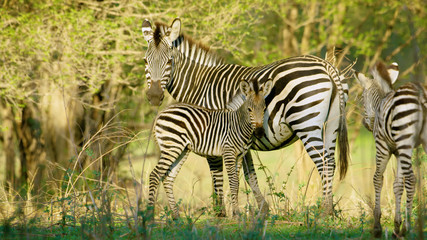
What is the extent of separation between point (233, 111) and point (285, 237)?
2.64 metres

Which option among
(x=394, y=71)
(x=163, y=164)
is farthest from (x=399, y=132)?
(x=163, y=164)

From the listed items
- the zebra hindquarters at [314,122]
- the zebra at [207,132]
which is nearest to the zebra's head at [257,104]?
the zebra at [207,132]

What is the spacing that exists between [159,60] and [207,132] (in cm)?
160

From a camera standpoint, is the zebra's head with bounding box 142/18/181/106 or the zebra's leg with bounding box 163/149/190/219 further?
the zebra's head with bounding box 142/18/181/106

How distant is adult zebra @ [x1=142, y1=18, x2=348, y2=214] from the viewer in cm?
Answer: 722

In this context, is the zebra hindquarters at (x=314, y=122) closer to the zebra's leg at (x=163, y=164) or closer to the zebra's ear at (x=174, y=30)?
the zebra's leg at (x=163, y=164)

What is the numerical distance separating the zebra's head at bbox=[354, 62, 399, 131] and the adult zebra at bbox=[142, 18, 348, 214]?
689 mm

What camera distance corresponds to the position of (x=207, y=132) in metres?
7.55

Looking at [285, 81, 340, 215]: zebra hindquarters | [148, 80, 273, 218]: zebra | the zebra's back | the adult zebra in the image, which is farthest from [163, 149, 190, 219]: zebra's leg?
the zebra's back

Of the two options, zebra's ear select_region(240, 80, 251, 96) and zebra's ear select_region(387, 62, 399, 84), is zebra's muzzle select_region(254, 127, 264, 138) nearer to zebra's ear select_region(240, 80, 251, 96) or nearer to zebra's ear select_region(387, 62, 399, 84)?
zebra's ear select_region(240, 80, 251, 96)

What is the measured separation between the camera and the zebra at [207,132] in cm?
731

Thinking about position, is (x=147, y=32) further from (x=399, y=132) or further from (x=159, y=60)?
(x=399, y=132)

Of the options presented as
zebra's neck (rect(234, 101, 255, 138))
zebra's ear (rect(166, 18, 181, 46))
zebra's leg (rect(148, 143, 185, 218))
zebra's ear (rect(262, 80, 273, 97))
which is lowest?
zebra's leg (rect(148, 143, 185, 218))

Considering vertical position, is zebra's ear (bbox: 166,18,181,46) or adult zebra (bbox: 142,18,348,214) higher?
zebra's ear (bbox: 166,18,181,46)
